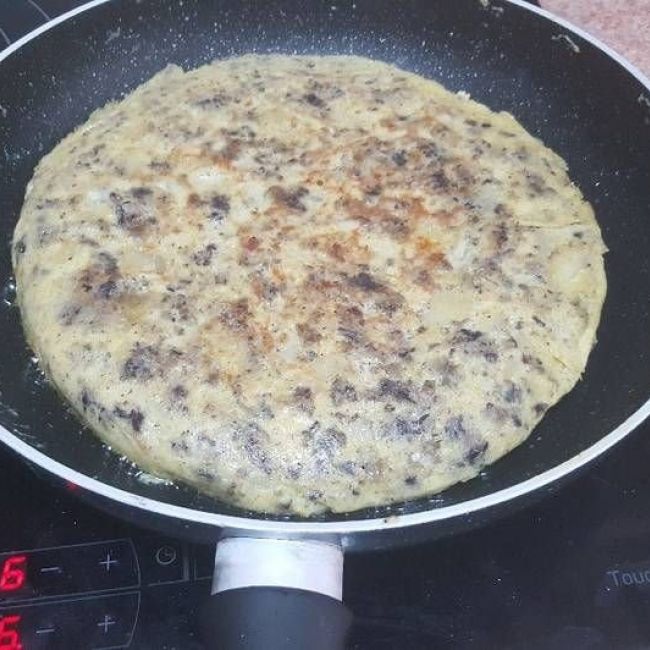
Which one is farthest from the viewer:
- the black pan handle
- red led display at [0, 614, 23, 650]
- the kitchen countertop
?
the kitchen countertop

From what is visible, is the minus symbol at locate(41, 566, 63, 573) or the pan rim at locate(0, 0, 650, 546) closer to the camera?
the pan rim at locate(0, 0, 650, 546)

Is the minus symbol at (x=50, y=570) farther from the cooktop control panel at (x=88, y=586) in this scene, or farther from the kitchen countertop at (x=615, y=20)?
the kitchen countertop at (x=615, y=20)

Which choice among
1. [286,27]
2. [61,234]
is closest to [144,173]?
[61,234]

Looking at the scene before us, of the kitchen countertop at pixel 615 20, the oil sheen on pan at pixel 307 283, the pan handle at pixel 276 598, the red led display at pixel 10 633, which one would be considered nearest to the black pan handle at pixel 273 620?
the pan handle at pixel 276 598

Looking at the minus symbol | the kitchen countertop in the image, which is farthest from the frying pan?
the kitchen countertop

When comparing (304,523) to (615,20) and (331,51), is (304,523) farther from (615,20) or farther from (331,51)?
(615,20)

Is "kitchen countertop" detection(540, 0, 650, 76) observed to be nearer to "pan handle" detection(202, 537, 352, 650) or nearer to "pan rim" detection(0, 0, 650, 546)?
"pan rim" detection(0, 0, 650, 546)

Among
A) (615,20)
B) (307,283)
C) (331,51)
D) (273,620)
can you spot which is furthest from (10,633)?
(615,20)

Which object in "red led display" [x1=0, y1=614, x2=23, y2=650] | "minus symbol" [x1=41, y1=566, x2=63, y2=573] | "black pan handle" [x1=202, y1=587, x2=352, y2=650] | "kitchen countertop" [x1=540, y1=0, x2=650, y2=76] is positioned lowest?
"red led display" [x1=0, y1=614, x2=23, y2=650]
